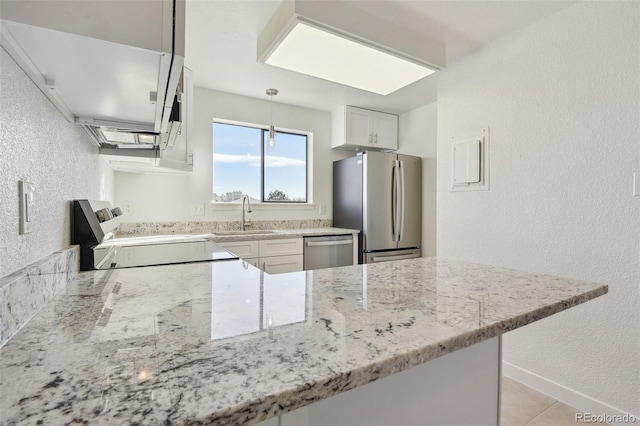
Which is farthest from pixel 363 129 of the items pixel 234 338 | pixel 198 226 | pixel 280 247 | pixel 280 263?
pixel 234 338

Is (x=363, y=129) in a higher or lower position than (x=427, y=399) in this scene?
higher

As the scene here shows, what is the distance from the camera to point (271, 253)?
2.87 meters

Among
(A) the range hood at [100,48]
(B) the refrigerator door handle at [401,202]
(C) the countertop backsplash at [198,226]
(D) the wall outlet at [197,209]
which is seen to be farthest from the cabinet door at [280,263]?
(A) the range hood at [100,48]

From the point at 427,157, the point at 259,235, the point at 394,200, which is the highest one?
the point at 427,157

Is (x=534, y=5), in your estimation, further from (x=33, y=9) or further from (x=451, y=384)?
(x=33, y=9)

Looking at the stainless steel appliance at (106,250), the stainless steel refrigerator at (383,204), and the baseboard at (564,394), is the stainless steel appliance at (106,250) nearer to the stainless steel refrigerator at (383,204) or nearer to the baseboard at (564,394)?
the stainless steel refrigerator at (383,204)

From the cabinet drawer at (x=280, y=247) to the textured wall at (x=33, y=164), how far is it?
5.48 ft

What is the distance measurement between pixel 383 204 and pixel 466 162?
113 centimetres

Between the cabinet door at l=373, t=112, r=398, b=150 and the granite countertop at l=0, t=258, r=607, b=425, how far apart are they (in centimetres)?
313

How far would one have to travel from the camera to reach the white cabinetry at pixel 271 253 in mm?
2736

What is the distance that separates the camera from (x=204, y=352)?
17.7 inches

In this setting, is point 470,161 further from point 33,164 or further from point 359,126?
point 33,164

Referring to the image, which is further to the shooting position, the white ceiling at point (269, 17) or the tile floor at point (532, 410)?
the white ceiling at point (269, 17)

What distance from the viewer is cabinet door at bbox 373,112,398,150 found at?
12.6 ft
